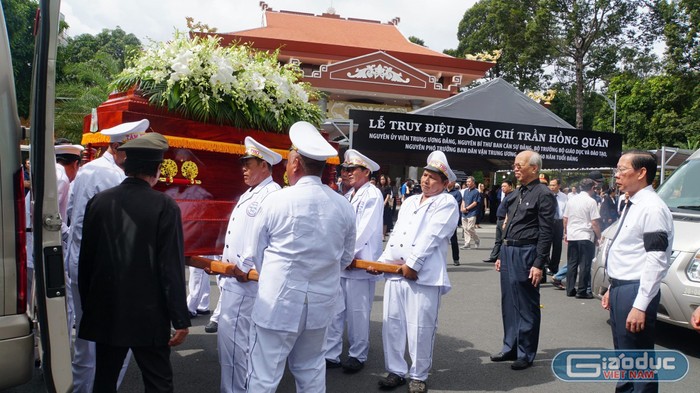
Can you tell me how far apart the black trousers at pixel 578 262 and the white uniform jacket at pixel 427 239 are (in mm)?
5087

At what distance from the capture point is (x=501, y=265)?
564 cm

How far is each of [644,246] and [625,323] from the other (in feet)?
1.73

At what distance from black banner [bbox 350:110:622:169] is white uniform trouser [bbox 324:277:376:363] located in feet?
23.9

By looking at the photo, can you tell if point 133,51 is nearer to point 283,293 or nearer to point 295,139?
point 295,139

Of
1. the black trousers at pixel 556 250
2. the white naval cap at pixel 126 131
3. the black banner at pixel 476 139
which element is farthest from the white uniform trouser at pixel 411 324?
the black banner at pixel 476 139

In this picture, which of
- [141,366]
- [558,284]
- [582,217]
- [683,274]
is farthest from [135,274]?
[558,284]

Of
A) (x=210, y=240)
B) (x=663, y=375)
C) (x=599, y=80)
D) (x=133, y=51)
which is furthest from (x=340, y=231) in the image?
(x=599, y=80)

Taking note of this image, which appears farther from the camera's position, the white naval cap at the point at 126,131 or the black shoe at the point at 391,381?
the black shoe at the point at 391,381

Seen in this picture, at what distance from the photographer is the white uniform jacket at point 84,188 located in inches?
152

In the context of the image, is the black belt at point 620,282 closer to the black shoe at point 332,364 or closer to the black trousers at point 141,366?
the black shoe at point 332,364

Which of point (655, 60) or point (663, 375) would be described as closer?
point (663, 375)

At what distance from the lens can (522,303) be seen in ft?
17.7

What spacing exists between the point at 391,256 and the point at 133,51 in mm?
2683

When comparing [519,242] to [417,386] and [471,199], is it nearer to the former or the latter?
[417,386]
